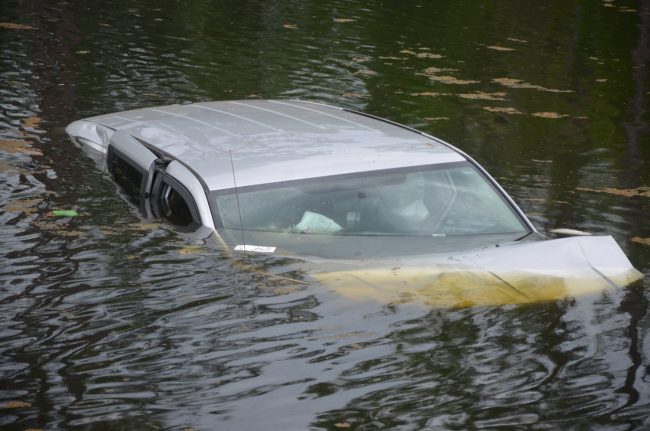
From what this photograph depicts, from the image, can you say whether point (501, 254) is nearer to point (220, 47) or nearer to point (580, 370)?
point (580, 370)

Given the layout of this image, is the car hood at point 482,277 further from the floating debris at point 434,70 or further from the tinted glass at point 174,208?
the floating debris at point 434,70

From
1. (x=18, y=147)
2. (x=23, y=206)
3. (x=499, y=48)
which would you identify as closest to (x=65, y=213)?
(x=23, y=206)

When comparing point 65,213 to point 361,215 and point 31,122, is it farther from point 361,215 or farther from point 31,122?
point 31,122

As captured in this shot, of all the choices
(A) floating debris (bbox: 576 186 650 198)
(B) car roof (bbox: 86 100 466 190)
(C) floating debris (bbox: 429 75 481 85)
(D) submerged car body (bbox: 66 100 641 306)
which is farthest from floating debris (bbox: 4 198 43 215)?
(C) floating debris (bbox: 429 75 481 85)

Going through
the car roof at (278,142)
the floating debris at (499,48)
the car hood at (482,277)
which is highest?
the car roof at (278,142)

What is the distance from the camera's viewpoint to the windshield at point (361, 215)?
20.1 ft

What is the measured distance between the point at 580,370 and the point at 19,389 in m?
2.73

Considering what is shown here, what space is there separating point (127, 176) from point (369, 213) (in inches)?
78.0

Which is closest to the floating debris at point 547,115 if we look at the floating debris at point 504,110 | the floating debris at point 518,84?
the floating debris at point 504,110

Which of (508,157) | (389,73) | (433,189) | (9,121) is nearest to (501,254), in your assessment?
(433,189)

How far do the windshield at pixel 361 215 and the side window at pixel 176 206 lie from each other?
0.64 ft

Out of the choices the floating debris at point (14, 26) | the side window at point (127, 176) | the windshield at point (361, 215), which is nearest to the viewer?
the windshield at point (361, 215)

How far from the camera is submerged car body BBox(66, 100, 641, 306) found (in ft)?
19.0

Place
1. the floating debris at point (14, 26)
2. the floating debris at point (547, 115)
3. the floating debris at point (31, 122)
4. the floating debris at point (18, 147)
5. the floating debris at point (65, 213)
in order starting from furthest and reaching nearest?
the floating debris at point (14, 26) < the floating debris at point (547, 115) < the floating debris at point (31, 122) < the floating debris at point (18, 147) < the floating debris at point (65, 213)
